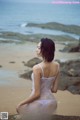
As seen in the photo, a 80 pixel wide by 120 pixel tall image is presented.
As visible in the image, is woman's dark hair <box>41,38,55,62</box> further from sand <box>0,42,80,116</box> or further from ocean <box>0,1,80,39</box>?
ocean <box>0,1,80,39</box>

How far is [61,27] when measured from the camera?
4.28 metres

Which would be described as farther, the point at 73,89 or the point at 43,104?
the point at 73,89

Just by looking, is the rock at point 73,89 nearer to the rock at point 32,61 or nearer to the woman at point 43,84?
the rock at point 32,61

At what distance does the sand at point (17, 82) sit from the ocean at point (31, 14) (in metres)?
0.22

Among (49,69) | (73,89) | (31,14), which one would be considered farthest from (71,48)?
(49,69)

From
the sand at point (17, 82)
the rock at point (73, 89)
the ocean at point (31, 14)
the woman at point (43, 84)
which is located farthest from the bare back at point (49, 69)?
the ocean at point (31, 14)

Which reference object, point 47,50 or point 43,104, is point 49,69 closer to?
point 47,50

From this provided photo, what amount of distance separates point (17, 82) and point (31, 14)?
0.86 metres

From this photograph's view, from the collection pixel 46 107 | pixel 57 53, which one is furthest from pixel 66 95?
pixel 46 107

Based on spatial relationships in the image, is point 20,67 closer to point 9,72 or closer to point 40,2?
point 9,72

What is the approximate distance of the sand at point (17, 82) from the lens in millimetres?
4004

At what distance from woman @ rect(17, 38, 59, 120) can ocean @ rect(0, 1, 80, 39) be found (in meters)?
1.68

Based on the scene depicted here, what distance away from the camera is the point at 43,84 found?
→ 8.43ft

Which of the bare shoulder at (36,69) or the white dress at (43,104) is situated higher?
the bare shoulder at (36,69)
